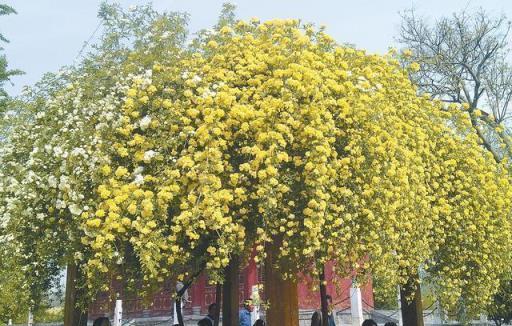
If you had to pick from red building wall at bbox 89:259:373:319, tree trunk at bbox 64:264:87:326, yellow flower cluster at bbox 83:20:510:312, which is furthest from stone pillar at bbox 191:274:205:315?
yellow flower cluster at bbox 83:20:510:312

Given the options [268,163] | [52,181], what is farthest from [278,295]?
[52,181]

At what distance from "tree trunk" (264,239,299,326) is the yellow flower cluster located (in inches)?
17.2

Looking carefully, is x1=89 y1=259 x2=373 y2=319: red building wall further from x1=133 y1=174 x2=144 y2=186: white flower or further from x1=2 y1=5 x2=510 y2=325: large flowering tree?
x1=133 y1=174 x2=144 y2=186: white flower

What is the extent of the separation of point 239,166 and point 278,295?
8.38 ft

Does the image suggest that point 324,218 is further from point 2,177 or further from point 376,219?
point 2,177

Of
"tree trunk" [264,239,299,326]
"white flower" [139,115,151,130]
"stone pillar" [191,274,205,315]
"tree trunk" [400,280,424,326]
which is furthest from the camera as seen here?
"stone pillar" [191,274,205,315]

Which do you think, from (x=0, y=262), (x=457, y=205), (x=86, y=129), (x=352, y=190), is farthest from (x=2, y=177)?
(x=457, y=205)

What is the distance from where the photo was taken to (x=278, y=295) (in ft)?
31.7

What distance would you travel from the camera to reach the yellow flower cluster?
26.5 ft

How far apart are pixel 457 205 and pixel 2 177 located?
8.52 metres

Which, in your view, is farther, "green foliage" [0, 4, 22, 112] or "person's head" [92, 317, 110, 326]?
"green foliage" [0, 4, 22, 112]

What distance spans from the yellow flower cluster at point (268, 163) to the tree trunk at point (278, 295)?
0.44 m

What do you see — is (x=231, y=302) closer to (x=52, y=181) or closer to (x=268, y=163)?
(x=52, y=181)

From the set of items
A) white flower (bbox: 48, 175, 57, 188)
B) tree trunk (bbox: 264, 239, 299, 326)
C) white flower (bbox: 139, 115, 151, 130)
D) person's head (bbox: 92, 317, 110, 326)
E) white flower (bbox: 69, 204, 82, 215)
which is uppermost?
white flower (bbox: 139, 115, 151, 130)
